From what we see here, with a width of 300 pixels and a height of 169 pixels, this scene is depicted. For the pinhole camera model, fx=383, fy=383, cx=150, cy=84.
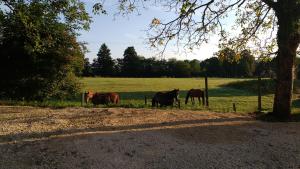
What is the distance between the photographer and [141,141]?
10.8 metres

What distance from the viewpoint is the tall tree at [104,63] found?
12156 centimetres

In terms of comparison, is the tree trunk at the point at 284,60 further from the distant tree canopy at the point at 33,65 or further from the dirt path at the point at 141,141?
the distant tree canopy at the point at 33,65

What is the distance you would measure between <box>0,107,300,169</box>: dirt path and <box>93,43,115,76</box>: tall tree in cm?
10635

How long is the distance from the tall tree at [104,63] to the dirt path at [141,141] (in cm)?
10635

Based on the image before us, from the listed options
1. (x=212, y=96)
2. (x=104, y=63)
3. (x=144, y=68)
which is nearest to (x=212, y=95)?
(x=212, y=96)

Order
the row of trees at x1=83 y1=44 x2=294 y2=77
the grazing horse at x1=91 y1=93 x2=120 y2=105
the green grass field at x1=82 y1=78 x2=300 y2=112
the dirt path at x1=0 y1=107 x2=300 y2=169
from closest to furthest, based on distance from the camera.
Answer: the dirt path at x1=0 y1=107 x2=300 y2=169, the grazing horse at x1=91 y1=93 x2=120 y2=105, the green grass field at x1=82 y1=78 x2=300 y2=112, the row of trees at x1=83 y1=44 x2=294 y2=77

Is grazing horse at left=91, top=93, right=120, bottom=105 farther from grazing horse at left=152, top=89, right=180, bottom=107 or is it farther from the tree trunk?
the tree trunk

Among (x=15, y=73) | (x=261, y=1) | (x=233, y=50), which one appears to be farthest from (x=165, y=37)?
(x=15, y=73)

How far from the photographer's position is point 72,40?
87.2 ft

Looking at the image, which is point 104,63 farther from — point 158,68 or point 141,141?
point 141,141

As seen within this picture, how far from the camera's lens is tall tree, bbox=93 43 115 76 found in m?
122

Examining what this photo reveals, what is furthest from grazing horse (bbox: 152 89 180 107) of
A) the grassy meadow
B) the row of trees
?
the row of trees

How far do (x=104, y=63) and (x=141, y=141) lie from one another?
116359 mm

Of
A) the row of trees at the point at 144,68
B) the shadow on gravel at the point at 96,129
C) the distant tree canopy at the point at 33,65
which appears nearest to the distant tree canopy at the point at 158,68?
the row of trees at the point at 144,68
